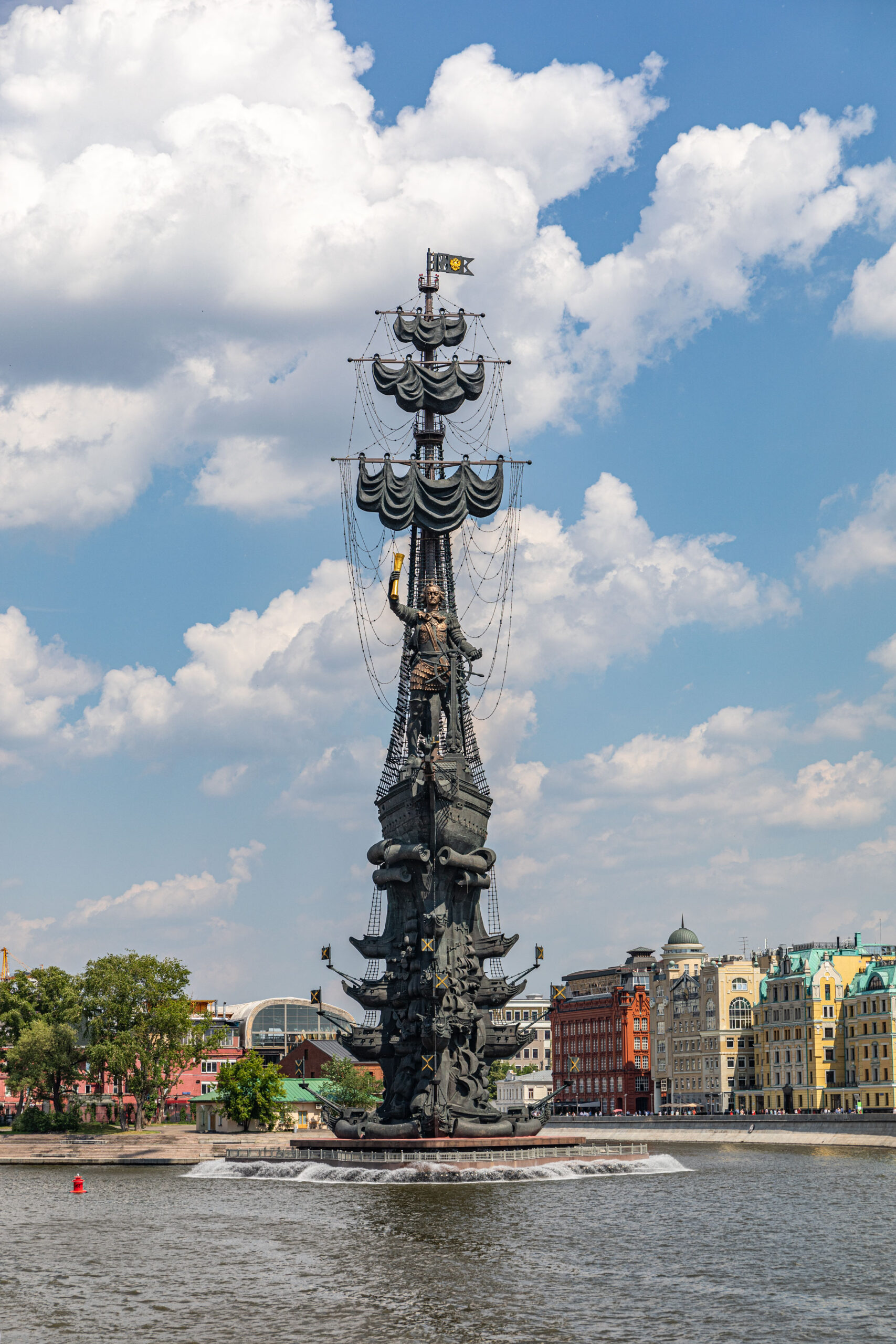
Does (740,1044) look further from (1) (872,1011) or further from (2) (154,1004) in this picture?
(2) (154,1004)

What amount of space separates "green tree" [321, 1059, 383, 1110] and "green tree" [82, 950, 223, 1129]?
21.6 meters

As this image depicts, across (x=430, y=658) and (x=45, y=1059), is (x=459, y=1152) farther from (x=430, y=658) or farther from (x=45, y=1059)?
(x=45, y=1059)

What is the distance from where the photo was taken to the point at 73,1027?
138 m

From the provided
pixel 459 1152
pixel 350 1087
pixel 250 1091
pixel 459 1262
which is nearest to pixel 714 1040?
pixel 350 1087

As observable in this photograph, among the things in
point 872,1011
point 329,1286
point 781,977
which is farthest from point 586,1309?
point 781,977

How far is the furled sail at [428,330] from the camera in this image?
119 metres

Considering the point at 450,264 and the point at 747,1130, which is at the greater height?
the point at 450,264

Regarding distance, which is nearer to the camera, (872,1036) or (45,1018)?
(45,1018)

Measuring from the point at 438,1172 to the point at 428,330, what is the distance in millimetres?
64836

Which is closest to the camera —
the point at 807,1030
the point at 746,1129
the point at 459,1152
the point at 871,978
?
the point at 459,1152

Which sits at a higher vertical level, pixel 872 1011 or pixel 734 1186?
pixel 872 1011

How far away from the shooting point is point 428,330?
119375 millimetres

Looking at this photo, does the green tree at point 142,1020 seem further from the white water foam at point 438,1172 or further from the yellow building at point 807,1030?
the yellow building at point 807,1030

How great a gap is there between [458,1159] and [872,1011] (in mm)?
81383
